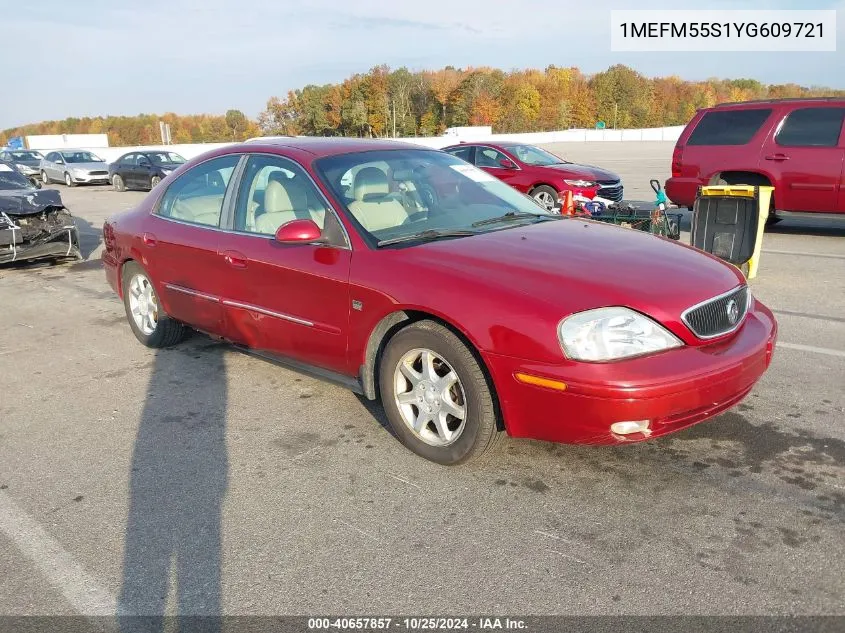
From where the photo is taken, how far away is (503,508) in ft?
10.2

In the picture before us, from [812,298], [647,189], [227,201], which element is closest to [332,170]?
[227,201]

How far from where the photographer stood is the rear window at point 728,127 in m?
10.1

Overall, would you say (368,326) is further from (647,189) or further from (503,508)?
(647,189)

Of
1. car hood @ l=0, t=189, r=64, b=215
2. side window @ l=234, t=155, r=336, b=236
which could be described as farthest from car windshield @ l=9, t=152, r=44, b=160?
side window @ l=234, t=155, r=336, b=236

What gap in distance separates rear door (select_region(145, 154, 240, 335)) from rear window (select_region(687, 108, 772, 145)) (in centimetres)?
805

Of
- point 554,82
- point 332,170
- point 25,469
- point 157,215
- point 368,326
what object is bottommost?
point 25,469

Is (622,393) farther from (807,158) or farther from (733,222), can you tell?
(807,158)

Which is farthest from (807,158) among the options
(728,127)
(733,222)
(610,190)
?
(610,190)

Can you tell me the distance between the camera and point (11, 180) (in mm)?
10305

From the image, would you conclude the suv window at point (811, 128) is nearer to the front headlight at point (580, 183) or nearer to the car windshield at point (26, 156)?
the front headlight at point (580, 183)

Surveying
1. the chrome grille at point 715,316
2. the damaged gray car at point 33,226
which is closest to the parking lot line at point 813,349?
the chrome grille at point 715,316

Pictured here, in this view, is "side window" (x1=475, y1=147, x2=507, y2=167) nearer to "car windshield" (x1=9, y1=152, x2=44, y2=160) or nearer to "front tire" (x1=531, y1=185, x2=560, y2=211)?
"front tire" (x1=531, y1=185, x2=560, y2=211)

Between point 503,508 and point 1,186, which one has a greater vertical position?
point 1,186

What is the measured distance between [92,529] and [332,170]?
2300 mm
